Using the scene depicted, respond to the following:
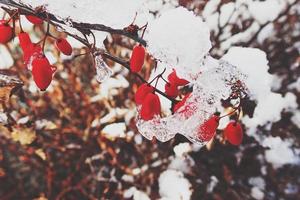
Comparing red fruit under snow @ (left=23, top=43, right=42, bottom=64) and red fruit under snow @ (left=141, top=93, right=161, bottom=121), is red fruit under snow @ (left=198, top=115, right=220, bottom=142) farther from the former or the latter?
red fruit under snow @ (left=23, top=43, right=42, bottom=64)

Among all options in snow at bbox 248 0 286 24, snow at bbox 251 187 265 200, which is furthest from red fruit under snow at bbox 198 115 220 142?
snow at bbox 248 0 286 24

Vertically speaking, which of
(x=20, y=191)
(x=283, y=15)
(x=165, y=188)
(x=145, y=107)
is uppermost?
(x=283, y=15)

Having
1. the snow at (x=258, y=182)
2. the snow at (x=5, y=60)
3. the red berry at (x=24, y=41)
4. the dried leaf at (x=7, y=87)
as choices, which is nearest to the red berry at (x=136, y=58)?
the red berry at (x=24, y=41)

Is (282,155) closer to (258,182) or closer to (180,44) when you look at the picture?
(258,182)

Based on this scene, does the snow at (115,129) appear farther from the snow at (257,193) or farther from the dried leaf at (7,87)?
the snow at (257,193)

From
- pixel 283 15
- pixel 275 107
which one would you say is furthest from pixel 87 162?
pixel 283 15

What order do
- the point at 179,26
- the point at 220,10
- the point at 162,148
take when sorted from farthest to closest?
the point at 220,10
the point at 162,148
the point at 179,26

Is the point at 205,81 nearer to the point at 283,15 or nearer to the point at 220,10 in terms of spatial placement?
the point at 220,10
